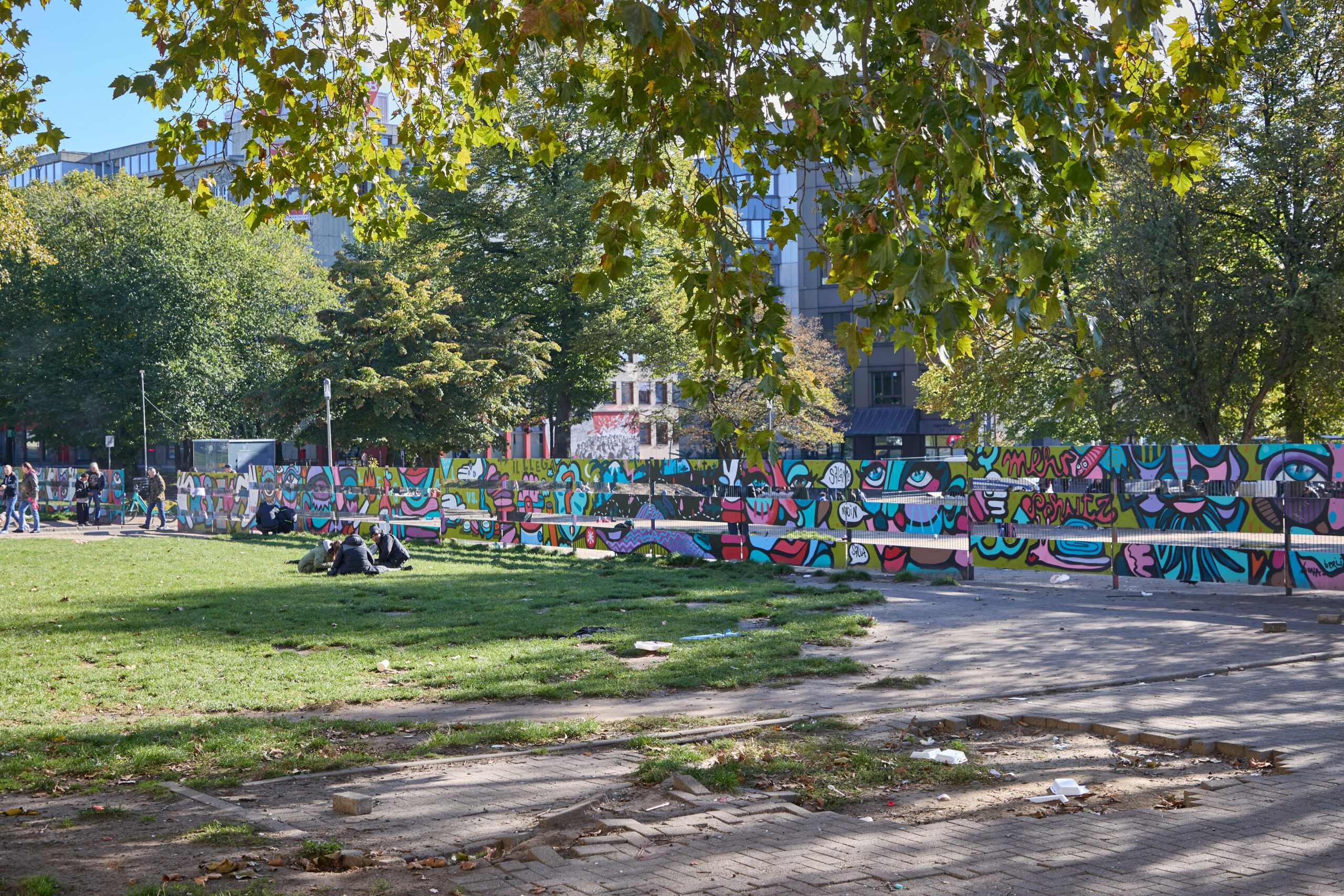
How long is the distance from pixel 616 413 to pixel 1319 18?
5009cm

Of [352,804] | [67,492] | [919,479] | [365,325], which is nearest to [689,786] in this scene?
[352,804]

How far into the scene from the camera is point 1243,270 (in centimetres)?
2816

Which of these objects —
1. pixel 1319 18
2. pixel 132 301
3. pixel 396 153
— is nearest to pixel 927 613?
pixel 396 153

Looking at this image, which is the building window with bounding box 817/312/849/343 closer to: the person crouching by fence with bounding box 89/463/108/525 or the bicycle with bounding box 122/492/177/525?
the bicycle with bounding box 122/492/177/525

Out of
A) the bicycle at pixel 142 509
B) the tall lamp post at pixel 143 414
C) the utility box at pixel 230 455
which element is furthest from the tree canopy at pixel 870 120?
the tall lamp post at pixel 143 414

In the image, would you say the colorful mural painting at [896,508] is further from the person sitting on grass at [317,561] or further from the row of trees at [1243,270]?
the row of trees at [1243,270]

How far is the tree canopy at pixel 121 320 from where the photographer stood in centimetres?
5225

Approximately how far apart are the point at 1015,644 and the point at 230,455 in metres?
28.1

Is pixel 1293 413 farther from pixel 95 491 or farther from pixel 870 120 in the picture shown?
pixel 95 491

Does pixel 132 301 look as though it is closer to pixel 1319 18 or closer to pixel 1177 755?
pixel 1319 18

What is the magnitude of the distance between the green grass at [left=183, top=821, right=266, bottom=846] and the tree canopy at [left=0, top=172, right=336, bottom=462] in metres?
48.4

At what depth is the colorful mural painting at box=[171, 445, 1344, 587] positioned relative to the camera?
52.7ft

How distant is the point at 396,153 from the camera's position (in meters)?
11.3

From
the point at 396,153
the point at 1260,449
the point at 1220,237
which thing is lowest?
A: the point at 1260,449
